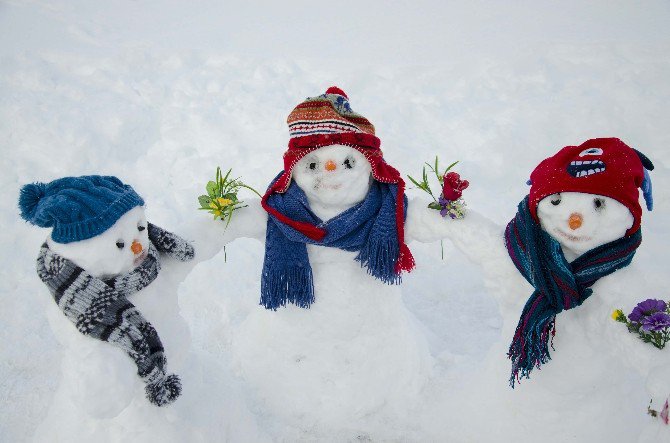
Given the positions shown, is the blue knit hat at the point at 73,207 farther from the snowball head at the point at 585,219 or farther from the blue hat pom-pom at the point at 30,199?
the snowball head at the point at 585,219

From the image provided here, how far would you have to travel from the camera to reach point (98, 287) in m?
1.46

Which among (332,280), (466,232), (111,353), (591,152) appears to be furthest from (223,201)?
(591,152)

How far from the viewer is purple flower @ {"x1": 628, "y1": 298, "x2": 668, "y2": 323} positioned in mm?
1380

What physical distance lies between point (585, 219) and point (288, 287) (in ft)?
3.66

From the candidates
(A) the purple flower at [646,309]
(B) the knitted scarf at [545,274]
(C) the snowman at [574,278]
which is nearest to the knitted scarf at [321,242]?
(C) the snowman at [574,278]

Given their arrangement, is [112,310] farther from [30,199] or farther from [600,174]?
[600,174]

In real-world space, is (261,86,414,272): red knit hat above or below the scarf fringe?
above

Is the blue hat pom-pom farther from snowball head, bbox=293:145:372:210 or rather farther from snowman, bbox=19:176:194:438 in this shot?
snowball head, bbox=293:145:372:210

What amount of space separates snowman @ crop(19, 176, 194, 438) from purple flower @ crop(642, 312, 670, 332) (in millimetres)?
1547

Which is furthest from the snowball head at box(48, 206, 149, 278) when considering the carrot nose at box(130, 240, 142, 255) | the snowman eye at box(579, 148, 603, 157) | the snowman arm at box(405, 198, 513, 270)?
the snowman eye at box(579, 148, 603, 157)

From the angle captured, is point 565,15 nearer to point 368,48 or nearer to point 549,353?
point 368,48

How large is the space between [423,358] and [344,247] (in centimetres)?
74

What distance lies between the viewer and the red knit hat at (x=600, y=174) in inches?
59.0

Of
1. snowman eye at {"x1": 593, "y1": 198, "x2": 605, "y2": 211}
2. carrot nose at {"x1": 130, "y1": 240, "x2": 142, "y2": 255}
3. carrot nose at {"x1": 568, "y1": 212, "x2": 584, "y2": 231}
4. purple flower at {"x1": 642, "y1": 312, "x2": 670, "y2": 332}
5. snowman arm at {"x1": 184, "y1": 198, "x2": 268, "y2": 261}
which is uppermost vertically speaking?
snowman eye at {"x1": 593, "y1": 198, "x2": 605, "y2": 211}
